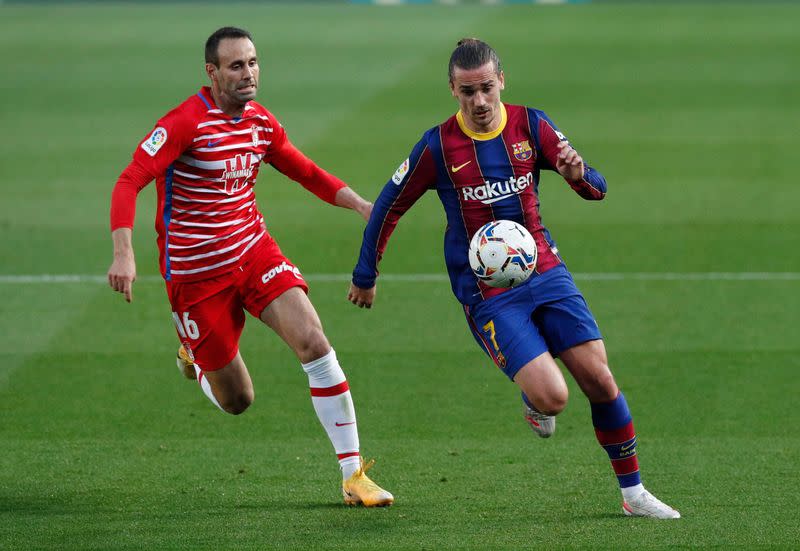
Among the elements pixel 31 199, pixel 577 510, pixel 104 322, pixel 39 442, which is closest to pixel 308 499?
pixel 577 510

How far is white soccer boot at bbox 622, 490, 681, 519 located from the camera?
6102mm

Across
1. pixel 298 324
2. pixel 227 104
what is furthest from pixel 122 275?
pixel 227 104

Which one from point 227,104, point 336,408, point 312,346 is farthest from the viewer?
point 227,104

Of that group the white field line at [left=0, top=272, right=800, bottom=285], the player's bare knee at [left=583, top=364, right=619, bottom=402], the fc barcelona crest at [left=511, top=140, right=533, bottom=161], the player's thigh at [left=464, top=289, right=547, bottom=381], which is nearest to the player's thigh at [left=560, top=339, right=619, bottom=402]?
the player's bare knee at [left=583, top=364, right=619, bottom=402]

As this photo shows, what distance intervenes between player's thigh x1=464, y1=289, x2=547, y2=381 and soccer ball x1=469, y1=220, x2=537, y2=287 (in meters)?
0.11

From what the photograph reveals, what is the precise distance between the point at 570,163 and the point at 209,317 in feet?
6.88

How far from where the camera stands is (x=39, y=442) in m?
7.56

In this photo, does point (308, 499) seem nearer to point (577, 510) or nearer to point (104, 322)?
point (577, 510)

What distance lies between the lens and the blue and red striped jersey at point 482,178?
6.35 m

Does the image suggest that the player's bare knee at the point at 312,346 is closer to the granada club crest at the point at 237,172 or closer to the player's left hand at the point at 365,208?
the player's left hand at the point at 365,208

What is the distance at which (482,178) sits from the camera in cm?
634

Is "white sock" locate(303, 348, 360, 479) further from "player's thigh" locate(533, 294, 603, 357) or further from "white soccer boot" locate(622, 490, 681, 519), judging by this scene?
"white soccer boot" locate(622, 490, 681, 519)

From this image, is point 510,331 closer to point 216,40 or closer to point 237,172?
point 237,172

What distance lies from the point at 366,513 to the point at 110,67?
20.6 meters
